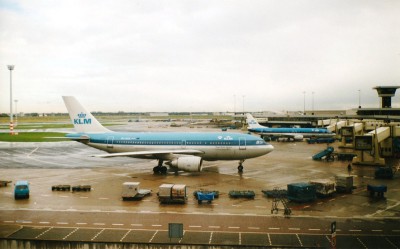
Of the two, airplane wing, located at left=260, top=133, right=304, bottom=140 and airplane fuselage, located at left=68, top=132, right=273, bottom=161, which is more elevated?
airplane fuselage, located at left=68, top=132, right=273, bottom=161

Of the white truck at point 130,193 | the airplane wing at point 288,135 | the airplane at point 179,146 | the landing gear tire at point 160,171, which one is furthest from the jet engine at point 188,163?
the airplane wing at point 288,135

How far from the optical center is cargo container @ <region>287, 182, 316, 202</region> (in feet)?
106

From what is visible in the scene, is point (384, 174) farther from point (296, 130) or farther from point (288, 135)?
point (296, 130)

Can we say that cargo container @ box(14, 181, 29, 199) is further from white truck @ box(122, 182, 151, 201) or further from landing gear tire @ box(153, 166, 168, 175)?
landing gear tire @ box(153, 166, 168, 175)

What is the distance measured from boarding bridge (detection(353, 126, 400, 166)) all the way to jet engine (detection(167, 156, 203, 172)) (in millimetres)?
26823

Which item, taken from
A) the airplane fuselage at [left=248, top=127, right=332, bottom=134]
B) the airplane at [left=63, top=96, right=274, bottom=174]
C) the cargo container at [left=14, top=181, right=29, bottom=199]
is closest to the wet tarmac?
the cargo container at [left=14, top=181, right=29, bottom=199]

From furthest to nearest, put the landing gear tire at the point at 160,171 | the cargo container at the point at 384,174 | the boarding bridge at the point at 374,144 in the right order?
the boarding bridge at the point at 374,144 → the landing gear tire at the point at 160,171 → the cargo container at the point at 384,174

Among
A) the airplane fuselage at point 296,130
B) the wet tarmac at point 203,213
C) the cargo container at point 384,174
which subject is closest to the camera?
the wet tarmac at point 203,213

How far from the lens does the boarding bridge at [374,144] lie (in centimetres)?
5250

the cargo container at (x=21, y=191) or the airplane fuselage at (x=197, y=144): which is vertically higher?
the airplane fuselage at (x=197, y=144)

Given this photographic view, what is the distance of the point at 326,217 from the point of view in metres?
27.9

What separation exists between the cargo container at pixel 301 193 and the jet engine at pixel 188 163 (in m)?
13.4

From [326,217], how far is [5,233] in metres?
24.3

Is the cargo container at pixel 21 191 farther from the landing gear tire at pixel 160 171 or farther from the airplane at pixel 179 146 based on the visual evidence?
the landing gear tire at pixel 160 171
